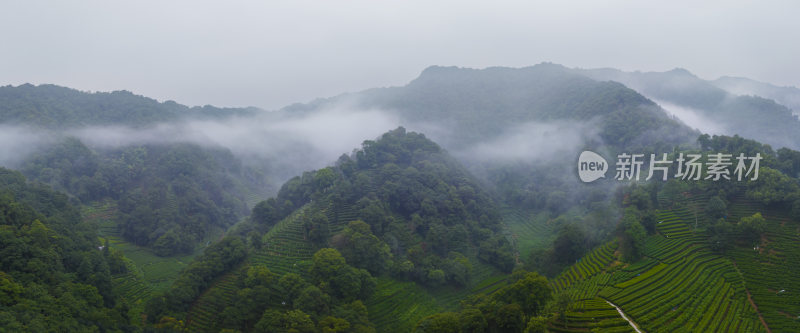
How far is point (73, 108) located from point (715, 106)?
513ft

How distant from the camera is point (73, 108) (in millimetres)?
86500

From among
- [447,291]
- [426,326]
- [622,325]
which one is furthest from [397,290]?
[622,325]

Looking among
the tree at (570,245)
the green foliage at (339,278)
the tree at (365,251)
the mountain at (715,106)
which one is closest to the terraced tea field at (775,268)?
the tree at (570,245)

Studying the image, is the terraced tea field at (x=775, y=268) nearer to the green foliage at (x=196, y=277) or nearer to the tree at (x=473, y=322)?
the tree at (x=473, y=322)

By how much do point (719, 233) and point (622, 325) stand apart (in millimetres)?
16829

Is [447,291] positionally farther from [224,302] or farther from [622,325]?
[224,302]

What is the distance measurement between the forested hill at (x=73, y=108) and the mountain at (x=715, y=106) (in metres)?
123

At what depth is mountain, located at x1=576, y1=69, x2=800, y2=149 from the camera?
90.3 metres

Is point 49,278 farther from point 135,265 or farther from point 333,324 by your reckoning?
point 333,324

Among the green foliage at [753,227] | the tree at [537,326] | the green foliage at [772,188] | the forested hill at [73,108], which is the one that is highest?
the forested hill at [73,108]

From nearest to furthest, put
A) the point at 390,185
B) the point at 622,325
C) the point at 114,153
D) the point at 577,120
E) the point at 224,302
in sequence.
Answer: the point at 622,325 → the point at 224,302 → the point at 390,185 → the point at 114,153 → the point at 577,120

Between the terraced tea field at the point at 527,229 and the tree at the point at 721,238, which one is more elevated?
the tree at the point at 721,238

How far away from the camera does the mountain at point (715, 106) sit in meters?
90.3

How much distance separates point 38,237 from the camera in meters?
32.0
